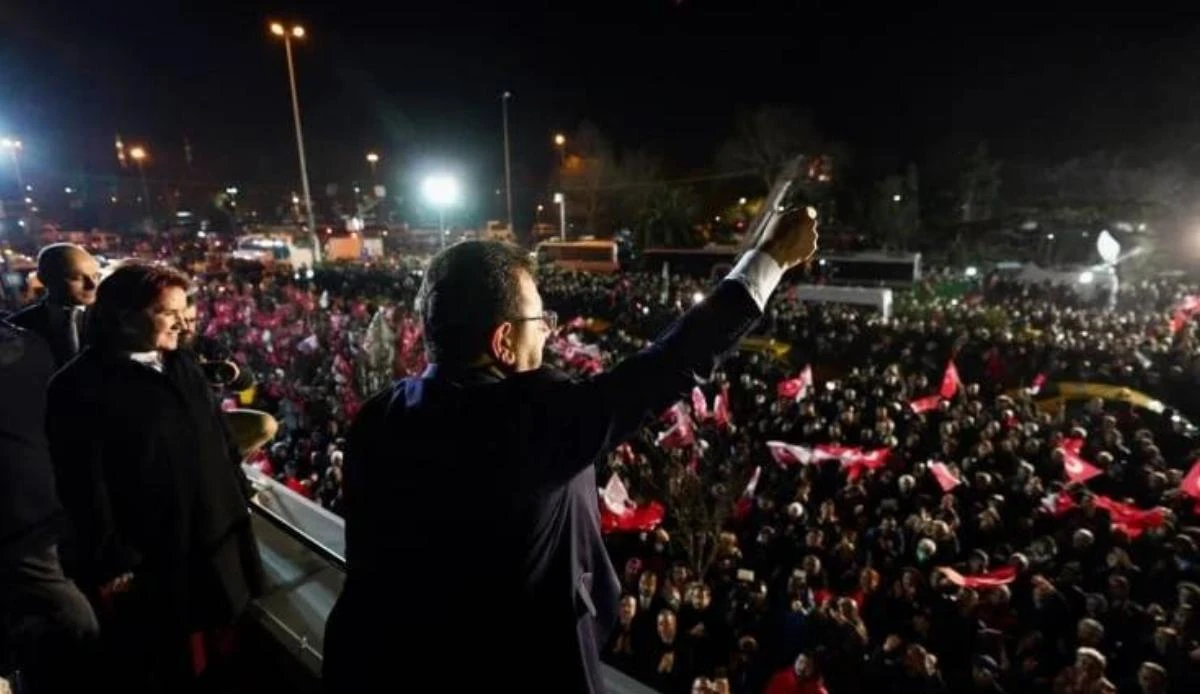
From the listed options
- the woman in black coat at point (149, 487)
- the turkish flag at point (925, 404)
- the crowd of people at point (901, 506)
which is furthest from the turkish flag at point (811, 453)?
the woman in black coat at point (149, 487)

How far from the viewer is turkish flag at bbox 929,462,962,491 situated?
25.8 feet

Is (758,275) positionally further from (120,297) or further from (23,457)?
(23,457)

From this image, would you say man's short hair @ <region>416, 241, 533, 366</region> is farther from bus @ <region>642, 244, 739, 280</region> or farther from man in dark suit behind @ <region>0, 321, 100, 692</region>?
bus @ <region>642, 244, 739, 280</region>

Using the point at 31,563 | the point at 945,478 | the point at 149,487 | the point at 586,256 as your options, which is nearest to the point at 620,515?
the point at 945,478

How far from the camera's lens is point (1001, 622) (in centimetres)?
561

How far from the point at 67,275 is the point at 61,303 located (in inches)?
5.7

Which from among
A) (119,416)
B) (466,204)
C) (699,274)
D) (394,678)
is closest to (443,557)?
(394,678)

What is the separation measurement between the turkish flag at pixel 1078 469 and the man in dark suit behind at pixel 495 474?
28.2 feet

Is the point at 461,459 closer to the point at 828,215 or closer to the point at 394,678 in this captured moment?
the point at 394,678

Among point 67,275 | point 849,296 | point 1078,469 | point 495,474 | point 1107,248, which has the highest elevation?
point 67,275

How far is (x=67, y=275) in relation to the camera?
347cm

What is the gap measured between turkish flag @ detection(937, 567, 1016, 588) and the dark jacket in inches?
248

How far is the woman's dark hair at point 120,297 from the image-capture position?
89.2 inches

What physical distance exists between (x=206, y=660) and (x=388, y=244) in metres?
45.5
